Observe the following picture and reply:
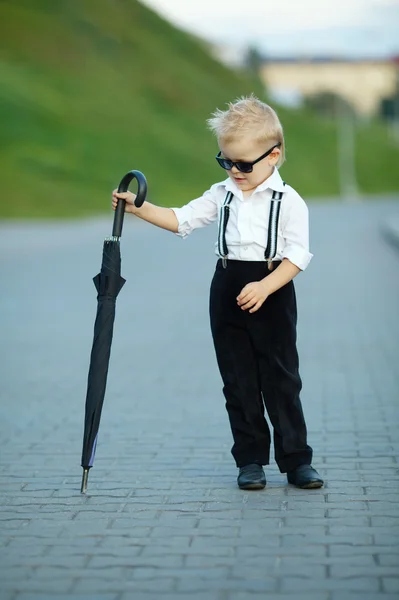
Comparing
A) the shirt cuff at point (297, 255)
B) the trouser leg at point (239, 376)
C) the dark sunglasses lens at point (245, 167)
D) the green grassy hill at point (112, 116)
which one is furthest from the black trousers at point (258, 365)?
the green grassy hill at point (112, 116)

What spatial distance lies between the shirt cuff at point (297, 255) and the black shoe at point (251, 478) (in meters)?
0.89

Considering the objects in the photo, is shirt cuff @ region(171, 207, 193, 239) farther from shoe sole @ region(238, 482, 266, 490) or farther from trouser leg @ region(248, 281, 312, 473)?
shoe sole @ region(238, 482, 266, 490)

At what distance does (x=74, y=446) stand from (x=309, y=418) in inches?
56.8

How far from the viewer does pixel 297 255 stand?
5.16 m

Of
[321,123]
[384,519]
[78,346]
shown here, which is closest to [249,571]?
[384,519]

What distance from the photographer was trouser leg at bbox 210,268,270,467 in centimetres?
537

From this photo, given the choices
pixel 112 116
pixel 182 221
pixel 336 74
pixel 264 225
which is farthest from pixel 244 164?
pixel 336 74

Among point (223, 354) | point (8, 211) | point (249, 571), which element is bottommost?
point (249, 571)

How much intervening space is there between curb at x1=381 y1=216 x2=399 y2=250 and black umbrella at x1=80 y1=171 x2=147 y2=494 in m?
19.6

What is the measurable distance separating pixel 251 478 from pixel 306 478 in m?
0.23

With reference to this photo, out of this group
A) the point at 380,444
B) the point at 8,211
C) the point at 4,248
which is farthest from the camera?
the point at 8,211

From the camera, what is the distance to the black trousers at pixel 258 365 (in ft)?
17.4

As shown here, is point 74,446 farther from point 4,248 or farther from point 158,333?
point 4,248

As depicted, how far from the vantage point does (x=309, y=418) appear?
7.32 metres
